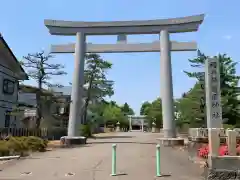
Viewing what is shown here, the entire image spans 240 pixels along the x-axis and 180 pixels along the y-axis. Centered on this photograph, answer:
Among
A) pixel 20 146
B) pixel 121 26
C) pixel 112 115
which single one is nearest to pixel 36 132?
pixel 20 146

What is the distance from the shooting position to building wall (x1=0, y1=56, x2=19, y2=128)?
26834 mm

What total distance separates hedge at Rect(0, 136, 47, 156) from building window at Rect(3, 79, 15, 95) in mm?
11961

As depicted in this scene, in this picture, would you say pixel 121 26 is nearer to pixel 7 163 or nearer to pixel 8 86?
pixel 8 86

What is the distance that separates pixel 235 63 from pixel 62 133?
1875 cm

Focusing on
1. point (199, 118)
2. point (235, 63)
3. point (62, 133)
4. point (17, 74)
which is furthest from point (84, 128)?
point (235, 63)

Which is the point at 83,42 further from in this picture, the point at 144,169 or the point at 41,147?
the point at 144,169

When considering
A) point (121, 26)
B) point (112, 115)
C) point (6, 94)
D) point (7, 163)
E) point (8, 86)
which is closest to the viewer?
point (7, 163)

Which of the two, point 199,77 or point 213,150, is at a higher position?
point 199,77

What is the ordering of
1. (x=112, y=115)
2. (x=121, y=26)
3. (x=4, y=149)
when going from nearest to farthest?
(x=4, y=149)
(x=121, y=26)
(x=112, y=115)

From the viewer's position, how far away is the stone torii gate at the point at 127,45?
21.3 meters

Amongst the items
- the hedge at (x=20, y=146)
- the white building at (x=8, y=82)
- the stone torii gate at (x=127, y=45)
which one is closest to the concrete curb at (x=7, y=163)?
the hedge at (x=20, y=146)

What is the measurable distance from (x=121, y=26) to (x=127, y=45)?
1467 mm

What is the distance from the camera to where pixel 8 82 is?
28.3 m

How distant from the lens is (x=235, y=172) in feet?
25.9
